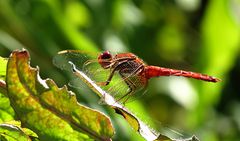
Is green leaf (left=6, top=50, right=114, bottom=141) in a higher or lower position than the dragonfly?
higher

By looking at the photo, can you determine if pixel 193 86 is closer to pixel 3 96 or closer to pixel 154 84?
pixel 154 84

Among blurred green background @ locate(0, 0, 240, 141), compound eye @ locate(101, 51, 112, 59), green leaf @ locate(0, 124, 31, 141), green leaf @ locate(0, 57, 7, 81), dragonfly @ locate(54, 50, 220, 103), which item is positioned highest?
green leaf @ locate(0, 57, 7, 81)

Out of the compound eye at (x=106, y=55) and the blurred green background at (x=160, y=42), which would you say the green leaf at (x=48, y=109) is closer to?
the compound eye at (x=106, y=55)

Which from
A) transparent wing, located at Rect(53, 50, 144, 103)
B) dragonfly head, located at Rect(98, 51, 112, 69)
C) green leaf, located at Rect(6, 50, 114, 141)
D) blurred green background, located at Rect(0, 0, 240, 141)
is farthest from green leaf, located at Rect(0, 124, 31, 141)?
blurred green background, located at Rect(0, 0, 240, 141)

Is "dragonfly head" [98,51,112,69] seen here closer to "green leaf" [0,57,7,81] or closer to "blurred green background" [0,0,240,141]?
"green leaf" [0,57,7,81]

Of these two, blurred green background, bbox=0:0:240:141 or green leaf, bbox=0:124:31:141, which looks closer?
green leaf, bbox=0:124:31:141

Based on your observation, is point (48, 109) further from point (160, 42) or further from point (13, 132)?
point (160, 42)

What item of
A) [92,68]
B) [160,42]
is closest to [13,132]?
[92,68]
